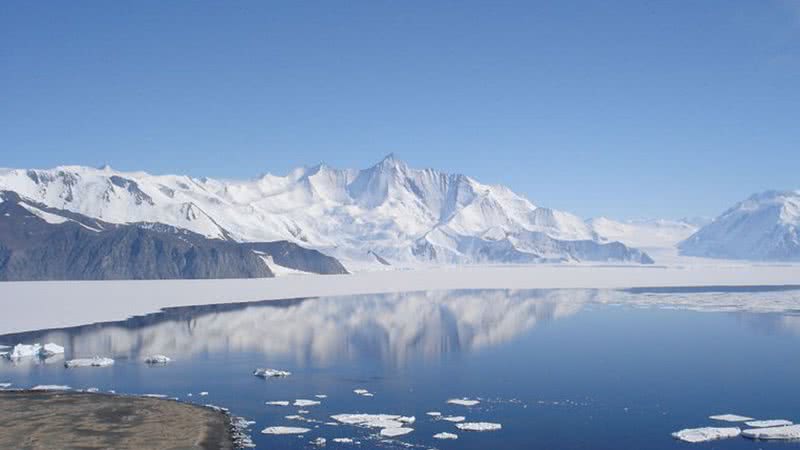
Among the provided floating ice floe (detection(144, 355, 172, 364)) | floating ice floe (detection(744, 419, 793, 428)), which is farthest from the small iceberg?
floating ice floe (detection(144, 355, 172, 364))

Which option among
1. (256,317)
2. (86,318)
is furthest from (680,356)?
(86,318)

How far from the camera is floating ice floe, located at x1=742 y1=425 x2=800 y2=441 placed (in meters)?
31.0

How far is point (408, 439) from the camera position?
3109cm

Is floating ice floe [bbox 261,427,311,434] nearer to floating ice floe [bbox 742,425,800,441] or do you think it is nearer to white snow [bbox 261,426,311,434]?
white snow [bbox 261,426,311,434]

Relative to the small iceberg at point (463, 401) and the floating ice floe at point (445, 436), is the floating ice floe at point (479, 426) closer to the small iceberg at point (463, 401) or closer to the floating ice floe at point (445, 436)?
the floating ice floe at point (445, 436)

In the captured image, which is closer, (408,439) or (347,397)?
(408,439)

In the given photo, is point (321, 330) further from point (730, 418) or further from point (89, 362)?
point (730, 418)

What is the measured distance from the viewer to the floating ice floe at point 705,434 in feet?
101

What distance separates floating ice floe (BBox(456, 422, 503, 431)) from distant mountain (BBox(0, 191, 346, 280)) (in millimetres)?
148486

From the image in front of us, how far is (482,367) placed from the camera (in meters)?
48.4

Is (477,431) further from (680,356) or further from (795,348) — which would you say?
(795,348)

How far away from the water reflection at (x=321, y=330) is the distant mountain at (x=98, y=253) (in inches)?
3274

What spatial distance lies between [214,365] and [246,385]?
25.7 feet

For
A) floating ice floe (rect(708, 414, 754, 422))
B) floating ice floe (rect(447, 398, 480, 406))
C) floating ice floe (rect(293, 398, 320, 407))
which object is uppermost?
floating ice floe (rect(293, 398, 320, 407))
